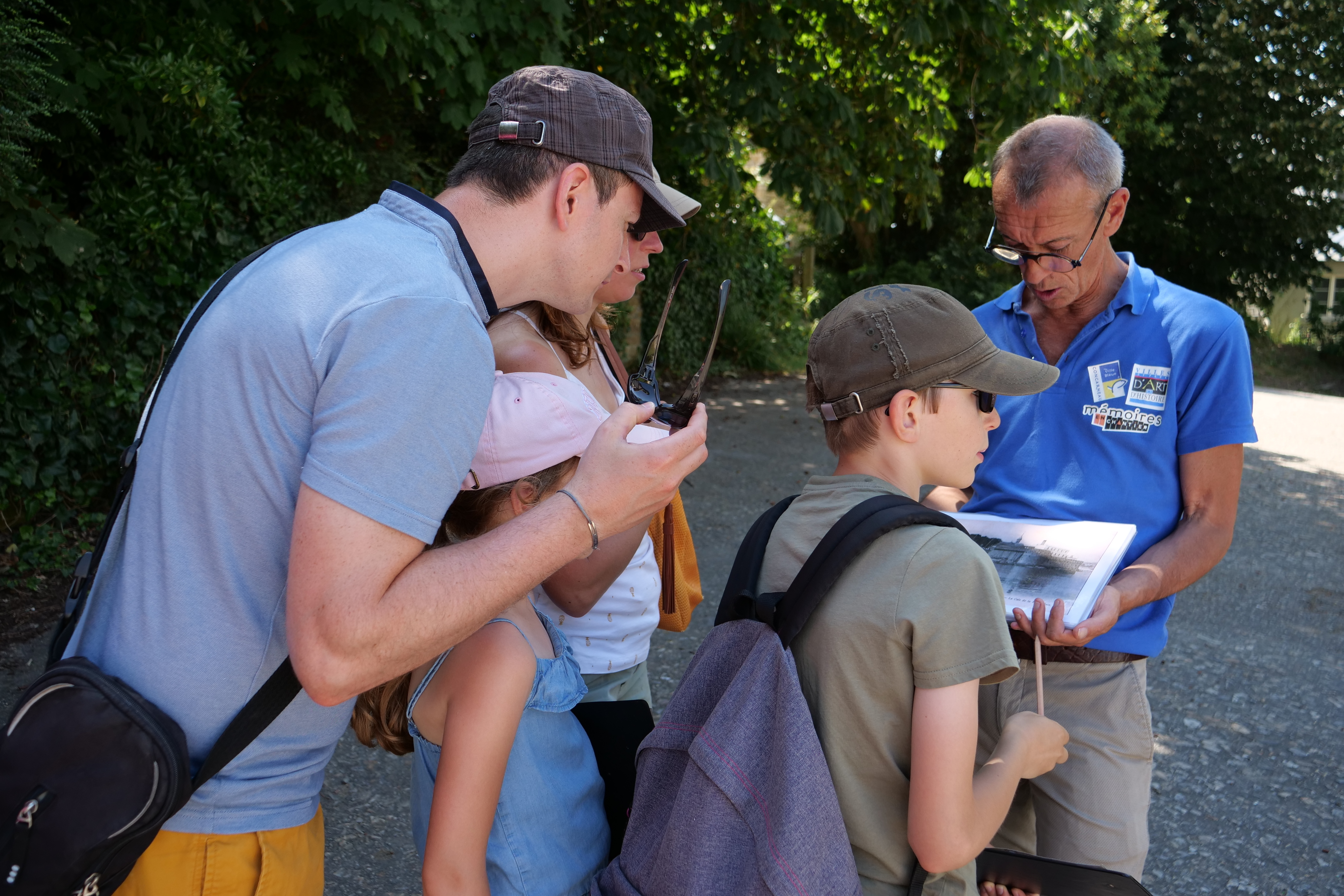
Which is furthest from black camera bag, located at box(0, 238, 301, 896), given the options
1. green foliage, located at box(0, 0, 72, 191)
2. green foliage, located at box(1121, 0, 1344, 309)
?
green foliage, located at box(1121, 0, 1344, 309)

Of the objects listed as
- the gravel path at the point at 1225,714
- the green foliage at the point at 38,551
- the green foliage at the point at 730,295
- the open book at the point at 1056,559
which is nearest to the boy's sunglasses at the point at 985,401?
the open book at the point at 1056,559

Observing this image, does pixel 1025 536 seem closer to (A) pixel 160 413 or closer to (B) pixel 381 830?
(A) pixel 160 413

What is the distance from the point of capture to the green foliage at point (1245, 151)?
1956 cm

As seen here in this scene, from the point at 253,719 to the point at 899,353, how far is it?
1.18 metres

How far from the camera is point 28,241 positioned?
455 cm

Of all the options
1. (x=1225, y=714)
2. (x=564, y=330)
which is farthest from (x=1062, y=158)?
(x=1225, y=714)

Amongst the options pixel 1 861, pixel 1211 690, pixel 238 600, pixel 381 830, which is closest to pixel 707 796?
pixel 238 600

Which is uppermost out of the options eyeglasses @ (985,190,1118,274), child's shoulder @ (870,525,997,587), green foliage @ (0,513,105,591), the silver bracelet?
eyeglasses @ (985,190,1118,274)

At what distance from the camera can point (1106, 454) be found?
2.35 meters

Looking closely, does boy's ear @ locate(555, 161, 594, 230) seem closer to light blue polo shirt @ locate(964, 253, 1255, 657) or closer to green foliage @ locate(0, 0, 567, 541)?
light blue polo shirt @ locate(964, 253, 1255, 657)

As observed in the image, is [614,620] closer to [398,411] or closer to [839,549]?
[839,549]

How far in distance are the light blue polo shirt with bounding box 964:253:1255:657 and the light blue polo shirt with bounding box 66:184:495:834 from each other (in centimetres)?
148

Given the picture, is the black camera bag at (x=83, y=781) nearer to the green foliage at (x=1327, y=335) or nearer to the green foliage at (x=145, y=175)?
the green foliage at (x=145, y=175)

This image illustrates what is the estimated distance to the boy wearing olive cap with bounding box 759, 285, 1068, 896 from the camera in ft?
4.91
